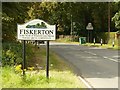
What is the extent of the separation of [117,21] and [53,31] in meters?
22.1

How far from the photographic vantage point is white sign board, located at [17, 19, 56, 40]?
11.6 meters

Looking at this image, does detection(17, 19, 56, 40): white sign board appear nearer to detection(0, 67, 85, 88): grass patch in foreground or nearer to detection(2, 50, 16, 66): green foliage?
detection(0, 67, 85, 88): grass patch in foreground

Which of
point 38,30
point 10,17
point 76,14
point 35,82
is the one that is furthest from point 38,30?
point 76,14

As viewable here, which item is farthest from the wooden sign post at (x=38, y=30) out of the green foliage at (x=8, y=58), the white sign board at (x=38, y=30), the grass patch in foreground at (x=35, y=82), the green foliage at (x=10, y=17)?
the green foliage at (x=10, y=17)

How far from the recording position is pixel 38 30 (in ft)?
38.2

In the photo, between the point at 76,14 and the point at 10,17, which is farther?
the point at 76,14

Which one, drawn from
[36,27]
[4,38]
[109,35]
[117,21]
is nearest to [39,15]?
[109,35]

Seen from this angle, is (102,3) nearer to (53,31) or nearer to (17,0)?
(17,0)

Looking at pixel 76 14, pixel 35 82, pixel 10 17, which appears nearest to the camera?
pixel 35 82

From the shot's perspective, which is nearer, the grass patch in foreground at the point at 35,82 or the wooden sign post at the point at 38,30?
the grass patch in foreground at the point at 35,82

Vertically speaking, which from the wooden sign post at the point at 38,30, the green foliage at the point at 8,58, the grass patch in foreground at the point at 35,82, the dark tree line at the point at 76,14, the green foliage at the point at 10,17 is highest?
the dark tree line at the point at 76,14

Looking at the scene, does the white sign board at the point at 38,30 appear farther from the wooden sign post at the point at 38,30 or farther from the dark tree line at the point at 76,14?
the dark tree line at the point at 76,14

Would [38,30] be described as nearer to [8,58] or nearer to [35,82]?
[35,82]

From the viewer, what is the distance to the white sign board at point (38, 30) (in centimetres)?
1164
